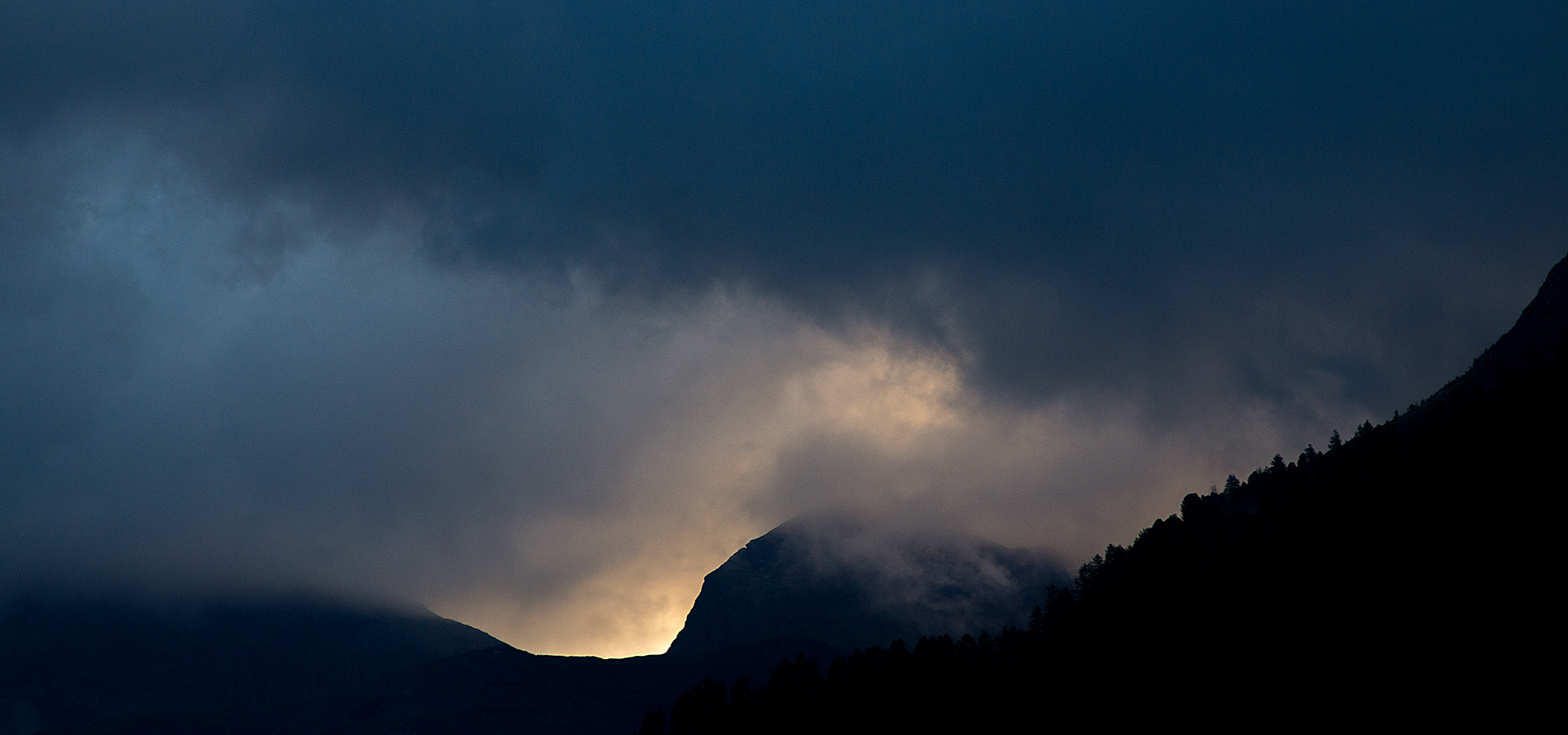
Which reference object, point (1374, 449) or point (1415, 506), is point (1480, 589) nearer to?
point (1415, 506)

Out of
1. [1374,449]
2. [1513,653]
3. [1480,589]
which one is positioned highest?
[1374,449]

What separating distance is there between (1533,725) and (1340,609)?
3892cm

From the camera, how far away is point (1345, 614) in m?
109

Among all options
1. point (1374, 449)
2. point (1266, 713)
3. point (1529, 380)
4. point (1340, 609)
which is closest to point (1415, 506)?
point (1340, 609)

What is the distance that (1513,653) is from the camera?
3297 inches

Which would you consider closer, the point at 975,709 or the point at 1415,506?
the point at 1415,506

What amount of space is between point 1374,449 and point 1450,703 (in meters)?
106

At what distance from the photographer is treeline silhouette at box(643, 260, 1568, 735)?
9031 centimetres

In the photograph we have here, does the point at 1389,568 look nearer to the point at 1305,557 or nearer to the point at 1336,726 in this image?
the point at 1305,557

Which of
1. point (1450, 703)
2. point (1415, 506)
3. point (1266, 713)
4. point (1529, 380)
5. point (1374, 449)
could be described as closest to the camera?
point (1450, 703)

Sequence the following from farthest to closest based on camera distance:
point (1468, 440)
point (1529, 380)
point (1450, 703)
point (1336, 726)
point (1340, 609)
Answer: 1. point (1529, 380)
2. point (1468, 440)
3. point (1340, 609)
4. point (1336, 726)
5. point (1450, 703)

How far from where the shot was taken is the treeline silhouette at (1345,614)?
9031cm

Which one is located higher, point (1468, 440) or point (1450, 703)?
point (1468, 440)

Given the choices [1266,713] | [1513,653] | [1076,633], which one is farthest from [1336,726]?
[1076,633]
